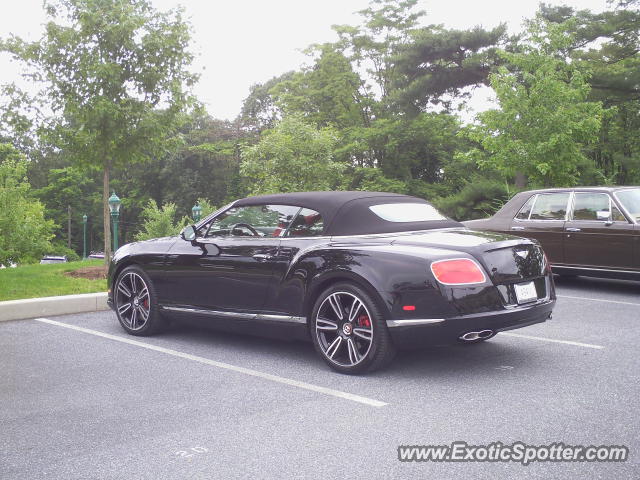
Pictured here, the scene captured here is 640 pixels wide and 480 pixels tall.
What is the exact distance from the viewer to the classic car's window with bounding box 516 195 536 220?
10656mm

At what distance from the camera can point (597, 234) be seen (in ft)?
31.5

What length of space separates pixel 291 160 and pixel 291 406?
1757 centimetres

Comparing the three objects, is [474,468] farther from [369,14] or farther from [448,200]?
[369,14]

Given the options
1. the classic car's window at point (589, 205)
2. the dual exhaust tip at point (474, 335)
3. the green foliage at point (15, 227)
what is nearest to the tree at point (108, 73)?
the classic car's window at point (589, 205)

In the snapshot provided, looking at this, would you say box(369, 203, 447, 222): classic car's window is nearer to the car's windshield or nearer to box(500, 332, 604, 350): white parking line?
box(500, 332, 604, 350): white parking line

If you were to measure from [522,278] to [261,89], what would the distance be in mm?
43905

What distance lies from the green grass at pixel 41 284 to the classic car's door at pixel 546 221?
6.76 m

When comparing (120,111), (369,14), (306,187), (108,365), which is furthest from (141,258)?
(369,14)

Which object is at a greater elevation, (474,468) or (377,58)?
(377,58)

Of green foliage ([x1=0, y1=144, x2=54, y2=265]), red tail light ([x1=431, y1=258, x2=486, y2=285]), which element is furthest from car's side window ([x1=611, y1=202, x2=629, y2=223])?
green foliage ([x1=0, y1=144, x2=54, y2=265])

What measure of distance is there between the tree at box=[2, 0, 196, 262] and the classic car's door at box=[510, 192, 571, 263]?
673cm

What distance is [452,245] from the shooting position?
16.8ft

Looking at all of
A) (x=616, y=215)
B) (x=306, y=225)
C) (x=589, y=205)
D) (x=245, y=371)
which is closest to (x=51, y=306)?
(x=245, y=371)

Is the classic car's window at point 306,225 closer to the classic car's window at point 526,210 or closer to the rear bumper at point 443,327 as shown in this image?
the rear bumper at point 443,327
